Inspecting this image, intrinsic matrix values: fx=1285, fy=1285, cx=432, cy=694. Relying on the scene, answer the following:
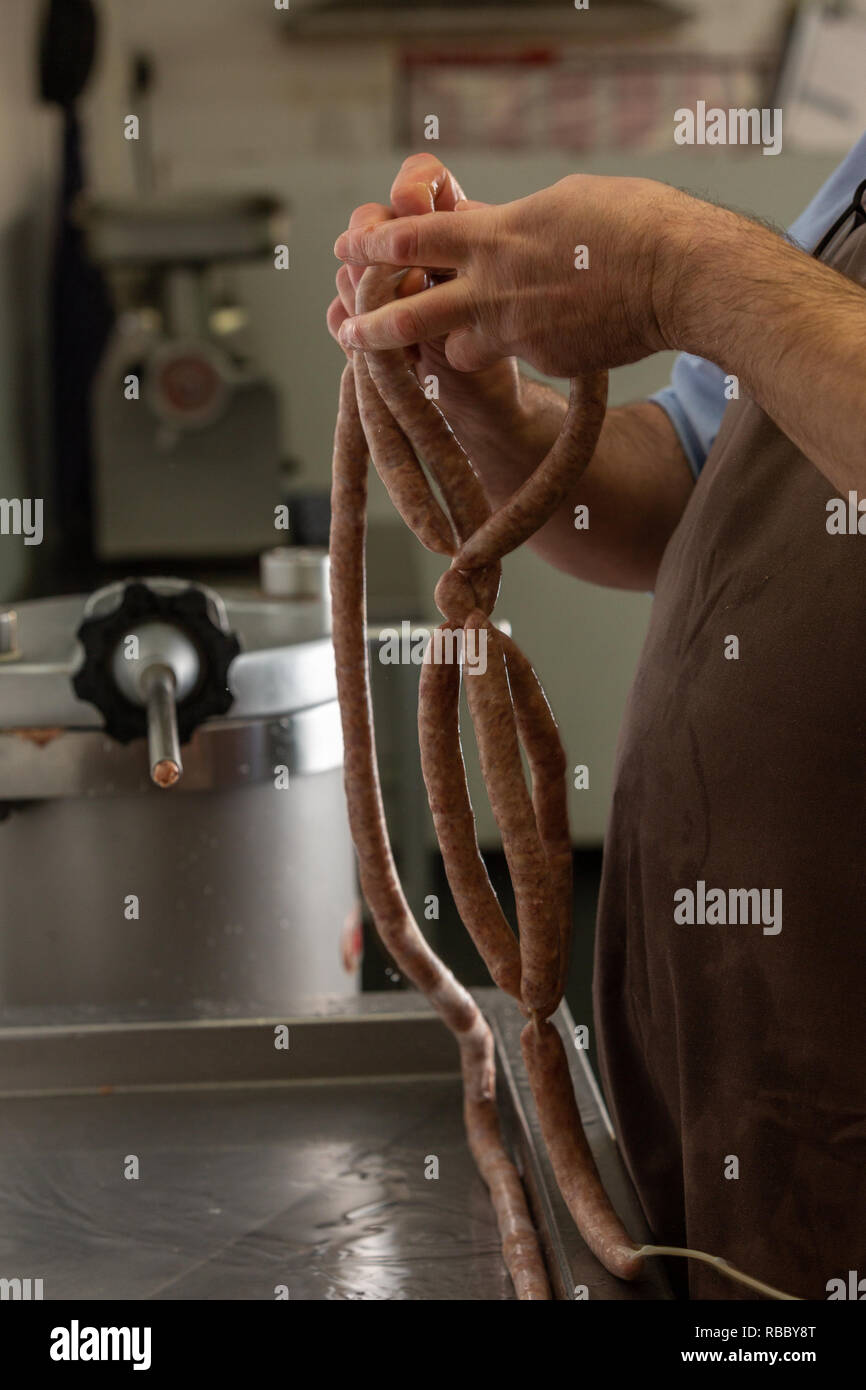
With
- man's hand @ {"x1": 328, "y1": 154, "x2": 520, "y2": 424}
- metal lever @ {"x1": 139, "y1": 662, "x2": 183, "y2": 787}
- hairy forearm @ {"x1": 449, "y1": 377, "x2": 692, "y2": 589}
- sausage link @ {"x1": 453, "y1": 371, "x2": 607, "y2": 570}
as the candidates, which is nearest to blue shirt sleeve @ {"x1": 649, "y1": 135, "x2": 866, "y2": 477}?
hairy forearm @ {"x1": 449, "y1": 377, "x2": 692, "y2": 589}

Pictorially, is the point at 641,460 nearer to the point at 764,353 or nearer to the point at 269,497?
the point at 764,353

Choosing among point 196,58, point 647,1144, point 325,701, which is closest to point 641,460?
point 325,701

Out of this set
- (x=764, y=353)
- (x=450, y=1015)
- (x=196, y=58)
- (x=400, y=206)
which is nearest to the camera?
(x=764, y=353)

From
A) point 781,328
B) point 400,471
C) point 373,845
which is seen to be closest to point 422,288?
point 400,471

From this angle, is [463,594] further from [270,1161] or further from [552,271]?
[270,1161]

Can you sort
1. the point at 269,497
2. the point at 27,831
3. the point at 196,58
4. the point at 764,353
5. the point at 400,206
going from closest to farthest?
the point at 764,353, the point at 400,206, the point at 27,831, the point at 269,497, the point at 196,58

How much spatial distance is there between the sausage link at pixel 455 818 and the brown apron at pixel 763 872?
0.08 m

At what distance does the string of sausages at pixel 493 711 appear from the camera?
0.59 m

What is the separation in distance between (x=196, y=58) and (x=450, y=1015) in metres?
3.06

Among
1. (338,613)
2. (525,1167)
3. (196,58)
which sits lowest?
(525,1167)

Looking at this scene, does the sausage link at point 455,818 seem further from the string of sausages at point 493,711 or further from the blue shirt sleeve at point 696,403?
the blue shirt sleeve at point 696,403

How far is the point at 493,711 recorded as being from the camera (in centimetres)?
59

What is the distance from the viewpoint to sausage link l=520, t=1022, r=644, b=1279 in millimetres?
638

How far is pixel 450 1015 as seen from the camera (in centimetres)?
78
